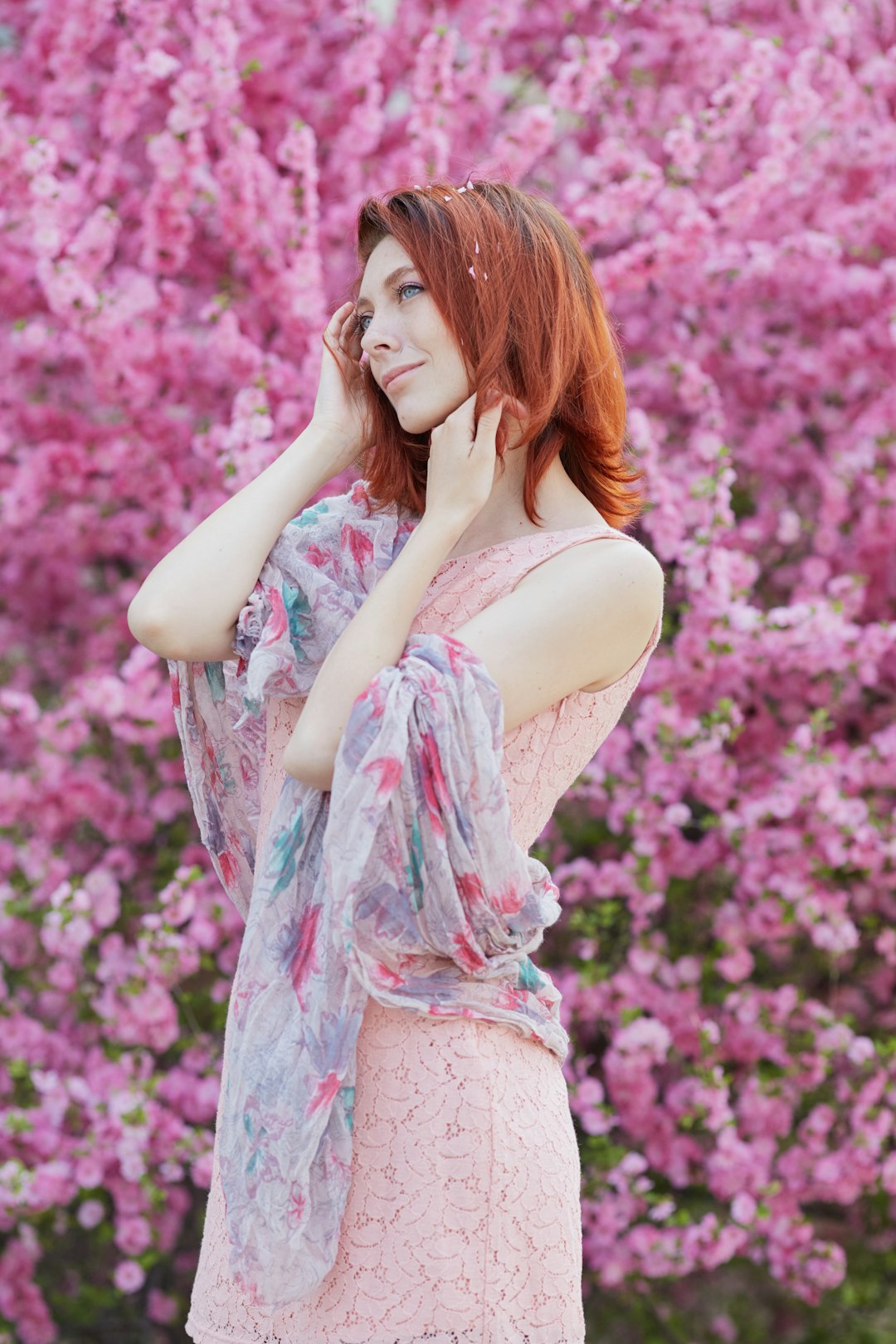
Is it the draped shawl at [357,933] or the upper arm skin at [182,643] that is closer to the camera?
the draped shawl at [357,933]

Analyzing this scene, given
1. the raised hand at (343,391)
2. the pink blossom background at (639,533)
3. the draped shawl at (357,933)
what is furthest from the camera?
the pink blossom background at (639,533)

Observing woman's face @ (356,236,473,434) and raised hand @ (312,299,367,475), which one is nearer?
woman's face @ (356,236,473,434)

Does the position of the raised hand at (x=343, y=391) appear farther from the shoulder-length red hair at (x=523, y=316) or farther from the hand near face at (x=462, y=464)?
the hand near face at (x=462, y=464)

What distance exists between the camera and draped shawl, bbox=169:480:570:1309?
1.41 metres

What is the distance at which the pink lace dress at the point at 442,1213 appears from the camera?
4.67 feet

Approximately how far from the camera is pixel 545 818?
5.52ft

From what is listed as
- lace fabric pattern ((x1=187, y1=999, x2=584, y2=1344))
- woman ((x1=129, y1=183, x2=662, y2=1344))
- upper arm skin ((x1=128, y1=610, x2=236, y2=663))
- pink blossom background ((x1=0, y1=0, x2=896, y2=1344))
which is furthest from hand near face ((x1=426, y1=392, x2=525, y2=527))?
pink blossom background ((x1=0, y1=0, x2=896, y2=1344))

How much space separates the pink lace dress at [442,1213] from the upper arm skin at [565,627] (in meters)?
0.28

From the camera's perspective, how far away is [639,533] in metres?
3.46

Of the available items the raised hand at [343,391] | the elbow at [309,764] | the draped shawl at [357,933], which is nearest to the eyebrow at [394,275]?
the raised hand at [343,391]

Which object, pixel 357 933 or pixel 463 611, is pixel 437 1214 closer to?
pixel 357 933

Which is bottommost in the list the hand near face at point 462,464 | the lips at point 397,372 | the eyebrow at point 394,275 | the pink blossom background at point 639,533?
the pink blossom background at point 639,533

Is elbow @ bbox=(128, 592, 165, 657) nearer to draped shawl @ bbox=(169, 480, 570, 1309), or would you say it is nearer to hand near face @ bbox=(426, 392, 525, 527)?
draped shawl @ bbox=(169, 480, 570, 1309)

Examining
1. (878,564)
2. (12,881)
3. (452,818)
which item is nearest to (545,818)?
(452,818)
